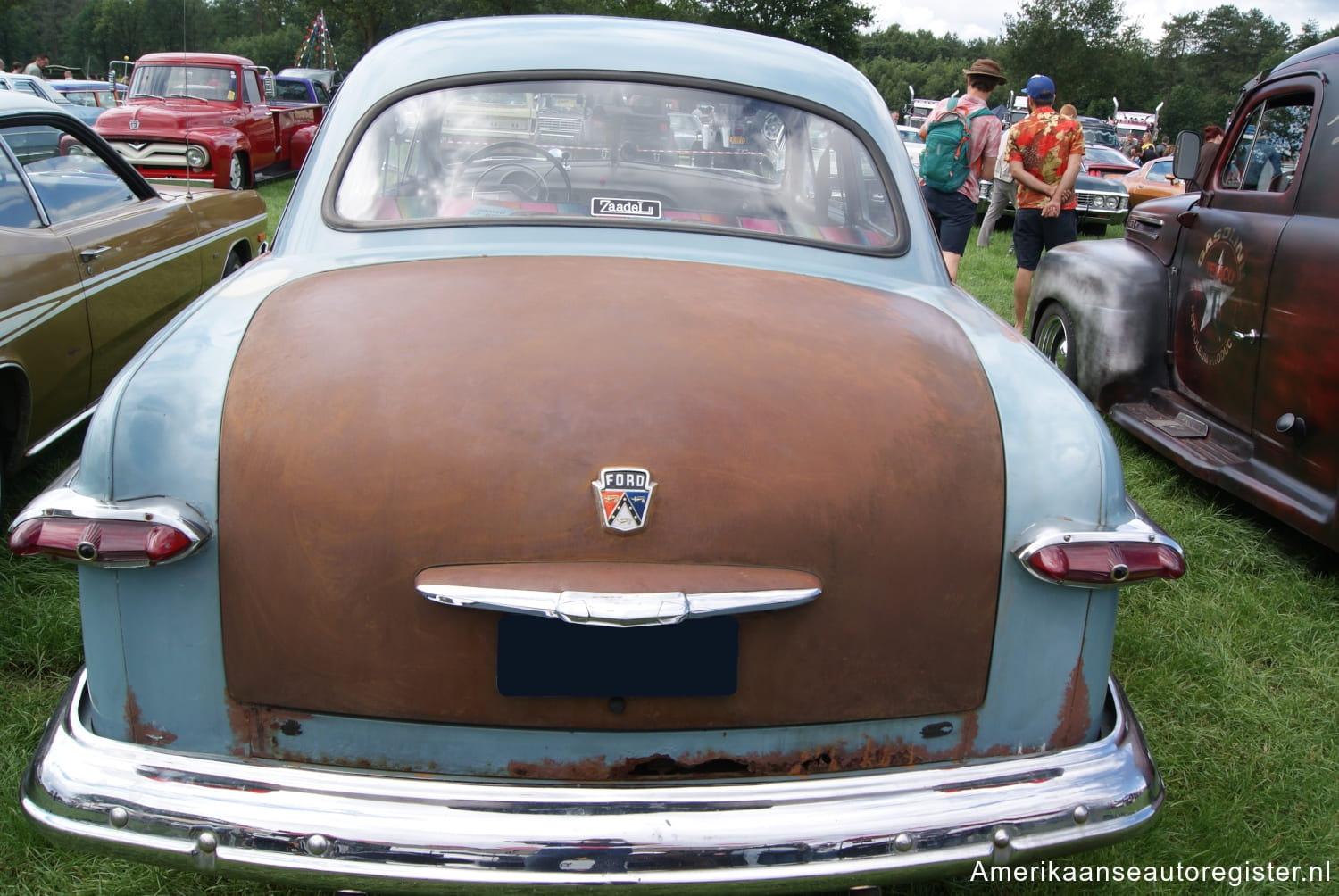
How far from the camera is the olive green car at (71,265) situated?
3432mm

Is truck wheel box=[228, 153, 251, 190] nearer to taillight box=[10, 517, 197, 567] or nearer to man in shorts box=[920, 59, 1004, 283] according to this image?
man in shorts box=[920, 59, 1004, 283]

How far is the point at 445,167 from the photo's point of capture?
2.48m

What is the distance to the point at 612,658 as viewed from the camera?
1553mm

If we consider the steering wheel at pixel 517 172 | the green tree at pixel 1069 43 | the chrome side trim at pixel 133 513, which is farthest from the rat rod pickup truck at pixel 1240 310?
the green tree at pixel 1069 43

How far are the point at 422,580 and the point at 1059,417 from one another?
1.10 meters

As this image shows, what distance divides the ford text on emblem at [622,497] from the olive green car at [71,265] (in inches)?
106

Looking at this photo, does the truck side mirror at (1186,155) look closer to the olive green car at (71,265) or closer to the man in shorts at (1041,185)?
the man in shorts at (1041,185)

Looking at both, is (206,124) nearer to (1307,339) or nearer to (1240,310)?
(1240,310)

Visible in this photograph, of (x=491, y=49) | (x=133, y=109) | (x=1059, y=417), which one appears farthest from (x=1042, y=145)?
(x=133, y=109)

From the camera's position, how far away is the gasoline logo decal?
4.05m

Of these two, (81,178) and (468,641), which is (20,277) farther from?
(468,641)

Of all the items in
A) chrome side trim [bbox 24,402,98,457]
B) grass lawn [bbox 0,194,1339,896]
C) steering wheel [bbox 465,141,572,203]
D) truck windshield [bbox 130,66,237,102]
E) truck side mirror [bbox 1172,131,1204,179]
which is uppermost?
truck windshield [bbox 130,66,237,102]

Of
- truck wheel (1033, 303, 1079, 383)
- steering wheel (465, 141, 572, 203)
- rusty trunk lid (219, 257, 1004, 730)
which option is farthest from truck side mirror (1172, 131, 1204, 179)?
rusty trunk lid (219, 257, 1004, 730)

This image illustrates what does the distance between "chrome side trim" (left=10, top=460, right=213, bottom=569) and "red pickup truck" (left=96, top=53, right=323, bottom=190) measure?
944cm
